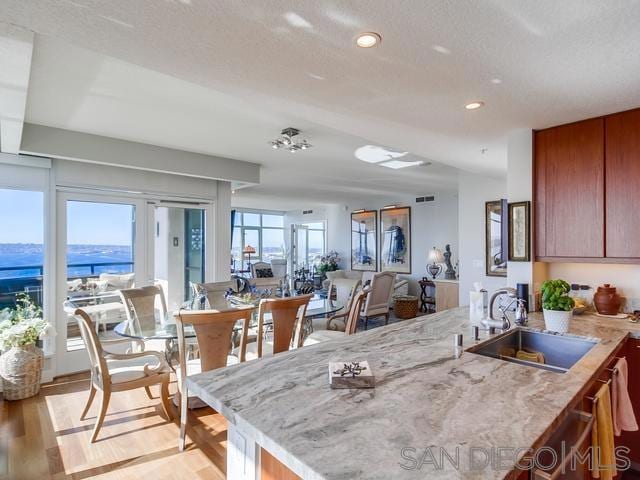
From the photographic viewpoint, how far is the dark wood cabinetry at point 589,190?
238cm

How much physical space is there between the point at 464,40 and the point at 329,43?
585mm

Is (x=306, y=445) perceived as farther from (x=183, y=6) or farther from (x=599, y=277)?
(x=599, y=277)

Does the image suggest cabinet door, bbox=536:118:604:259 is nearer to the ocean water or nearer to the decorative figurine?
the decorative figurine

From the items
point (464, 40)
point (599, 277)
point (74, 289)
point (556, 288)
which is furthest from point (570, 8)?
point (74, 289)

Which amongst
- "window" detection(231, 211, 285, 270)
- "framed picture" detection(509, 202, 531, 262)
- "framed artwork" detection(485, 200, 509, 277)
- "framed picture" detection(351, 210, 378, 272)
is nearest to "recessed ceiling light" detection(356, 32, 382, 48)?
"framed picture" detection(509, 202, 531, 262)

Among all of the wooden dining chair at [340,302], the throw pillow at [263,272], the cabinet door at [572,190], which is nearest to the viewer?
the cabinet door at [572,190]

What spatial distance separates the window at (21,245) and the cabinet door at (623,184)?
207 inches

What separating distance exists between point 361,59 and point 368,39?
0.18 m

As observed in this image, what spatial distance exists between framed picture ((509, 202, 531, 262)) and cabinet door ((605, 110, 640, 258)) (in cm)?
50

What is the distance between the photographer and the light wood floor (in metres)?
2.28

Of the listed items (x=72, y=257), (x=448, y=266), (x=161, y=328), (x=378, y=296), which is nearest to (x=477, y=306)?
(x=161, y=328)

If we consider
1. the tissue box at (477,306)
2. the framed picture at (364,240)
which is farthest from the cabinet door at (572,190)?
the framed picture at (364,240)

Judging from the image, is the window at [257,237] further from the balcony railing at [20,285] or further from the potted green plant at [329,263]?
the balcony railing at [20,285]

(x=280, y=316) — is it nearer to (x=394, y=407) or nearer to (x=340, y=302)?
(x=394, y=407)
